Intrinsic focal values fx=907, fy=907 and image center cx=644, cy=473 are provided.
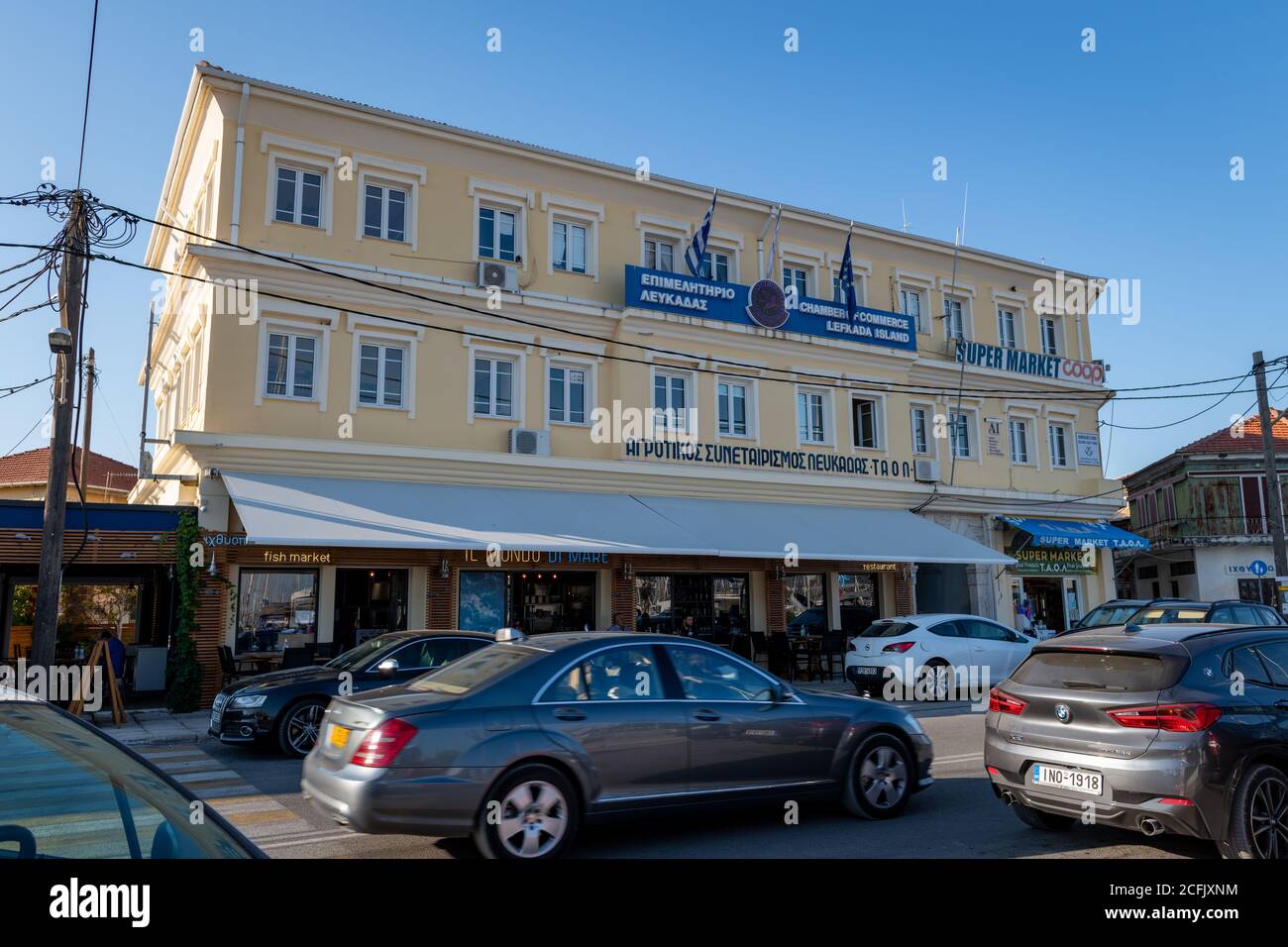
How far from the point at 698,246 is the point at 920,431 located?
27.4ft

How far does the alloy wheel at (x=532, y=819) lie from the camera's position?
5816 mm

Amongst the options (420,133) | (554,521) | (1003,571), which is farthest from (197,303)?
(1003,571)

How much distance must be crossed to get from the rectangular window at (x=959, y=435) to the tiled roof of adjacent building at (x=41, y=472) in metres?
27.9

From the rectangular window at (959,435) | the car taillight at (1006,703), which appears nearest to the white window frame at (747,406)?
the rectangular window at (959,435)

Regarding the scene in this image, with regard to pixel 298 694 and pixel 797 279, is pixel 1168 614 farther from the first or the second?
pixel 298 694

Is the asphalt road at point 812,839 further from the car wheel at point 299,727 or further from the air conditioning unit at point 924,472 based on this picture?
the air conditioning unit at point 924,472

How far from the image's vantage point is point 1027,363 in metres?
26.2

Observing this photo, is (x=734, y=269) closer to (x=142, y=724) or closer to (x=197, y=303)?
(x=197, y=303)

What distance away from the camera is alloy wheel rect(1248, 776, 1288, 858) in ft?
18.2

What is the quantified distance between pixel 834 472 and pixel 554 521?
8472mm

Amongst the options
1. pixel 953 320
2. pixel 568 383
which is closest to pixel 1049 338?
pixel 953 320

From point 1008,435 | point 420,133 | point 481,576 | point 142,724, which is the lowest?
point 142,724

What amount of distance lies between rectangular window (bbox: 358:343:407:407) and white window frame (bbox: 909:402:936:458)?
13386mm

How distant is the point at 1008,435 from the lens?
25734 millimetres
